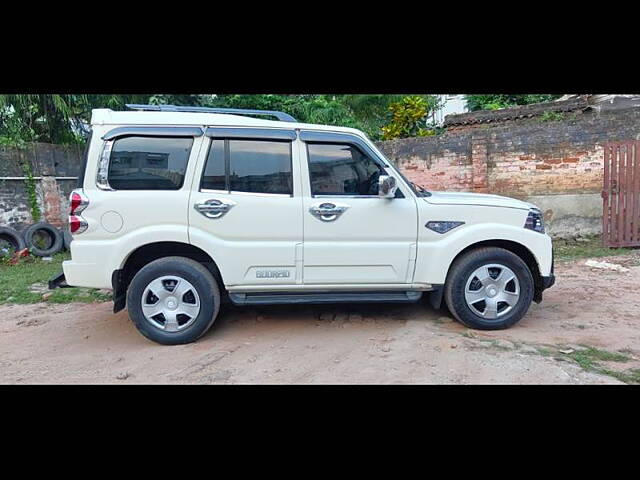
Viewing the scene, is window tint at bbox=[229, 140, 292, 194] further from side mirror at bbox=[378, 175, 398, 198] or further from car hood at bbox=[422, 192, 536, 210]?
car hood at bbox=[422, 192, 536, 210]

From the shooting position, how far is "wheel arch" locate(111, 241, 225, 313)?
3580 mm

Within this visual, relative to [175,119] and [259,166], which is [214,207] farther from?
[175,119]

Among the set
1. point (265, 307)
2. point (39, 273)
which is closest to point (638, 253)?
point (265, 307)

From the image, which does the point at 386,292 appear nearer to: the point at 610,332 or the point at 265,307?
the point at 265,307

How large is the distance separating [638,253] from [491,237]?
4.86m

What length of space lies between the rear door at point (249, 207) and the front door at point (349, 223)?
0.49ft

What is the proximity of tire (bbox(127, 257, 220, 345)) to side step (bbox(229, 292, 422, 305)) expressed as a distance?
0.91 feet

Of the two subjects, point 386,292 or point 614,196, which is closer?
point 386,292

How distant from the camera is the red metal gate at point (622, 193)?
689cm

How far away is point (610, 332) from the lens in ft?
11.9

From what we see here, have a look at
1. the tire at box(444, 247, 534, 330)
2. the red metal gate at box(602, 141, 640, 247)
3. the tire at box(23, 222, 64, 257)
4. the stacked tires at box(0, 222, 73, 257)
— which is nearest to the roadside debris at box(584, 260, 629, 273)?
the red metal gate at box(602, 141, 640, 247)

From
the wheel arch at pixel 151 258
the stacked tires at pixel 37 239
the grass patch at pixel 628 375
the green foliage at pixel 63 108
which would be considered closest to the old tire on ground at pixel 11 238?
the stacked tires at pixel 37 239

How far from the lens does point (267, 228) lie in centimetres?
354

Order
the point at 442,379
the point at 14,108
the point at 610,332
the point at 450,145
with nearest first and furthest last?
the point at 442,379 → the point at 610,332 → the point at 450,145 → the point at 14,108
